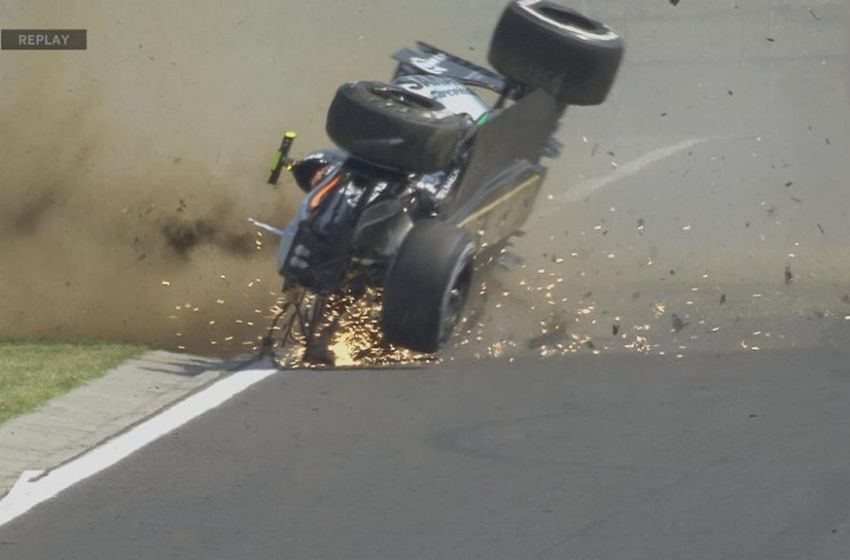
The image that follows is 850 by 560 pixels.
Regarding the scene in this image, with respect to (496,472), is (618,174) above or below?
below

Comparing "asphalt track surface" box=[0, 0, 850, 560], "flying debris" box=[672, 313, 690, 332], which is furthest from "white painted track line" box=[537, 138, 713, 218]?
"flying debris" box=[672, 313, 690, 332]

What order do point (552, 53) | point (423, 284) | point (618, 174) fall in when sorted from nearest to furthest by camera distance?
point (423, 284) < point (552, 53) < point (618, 174)

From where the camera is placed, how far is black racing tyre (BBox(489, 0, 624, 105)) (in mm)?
9906

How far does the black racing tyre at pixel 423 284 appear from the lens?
865 cm

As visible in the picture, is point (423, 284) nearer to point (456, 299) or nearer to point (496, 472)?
point (456, 299)

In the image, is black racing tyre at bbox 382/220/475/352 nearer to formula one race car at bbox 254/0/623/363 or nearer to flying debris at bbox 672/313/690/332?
formula one race car at bbox 254/0/623/363

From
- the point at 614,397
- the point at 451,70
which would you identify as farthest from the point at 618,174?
the point at 614,397

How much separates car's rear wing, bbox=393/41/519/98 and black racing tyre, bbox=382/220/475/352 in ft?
4.99

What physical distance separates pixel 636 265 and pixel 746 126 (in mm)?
2841

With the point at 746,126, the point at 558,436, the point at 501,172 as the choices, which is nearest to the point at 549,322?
the point at 501,172

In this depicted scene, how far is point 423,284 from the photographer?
8648 millimetres

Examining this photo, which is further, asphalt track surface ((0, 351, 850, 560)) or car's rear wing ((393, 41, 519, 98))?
car's rear wing ((393, 41, 519, 98))

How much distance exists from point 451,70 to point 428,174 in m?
1.32

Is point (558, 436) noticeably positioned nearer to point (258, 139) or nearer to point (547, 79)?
point (547, 79)
